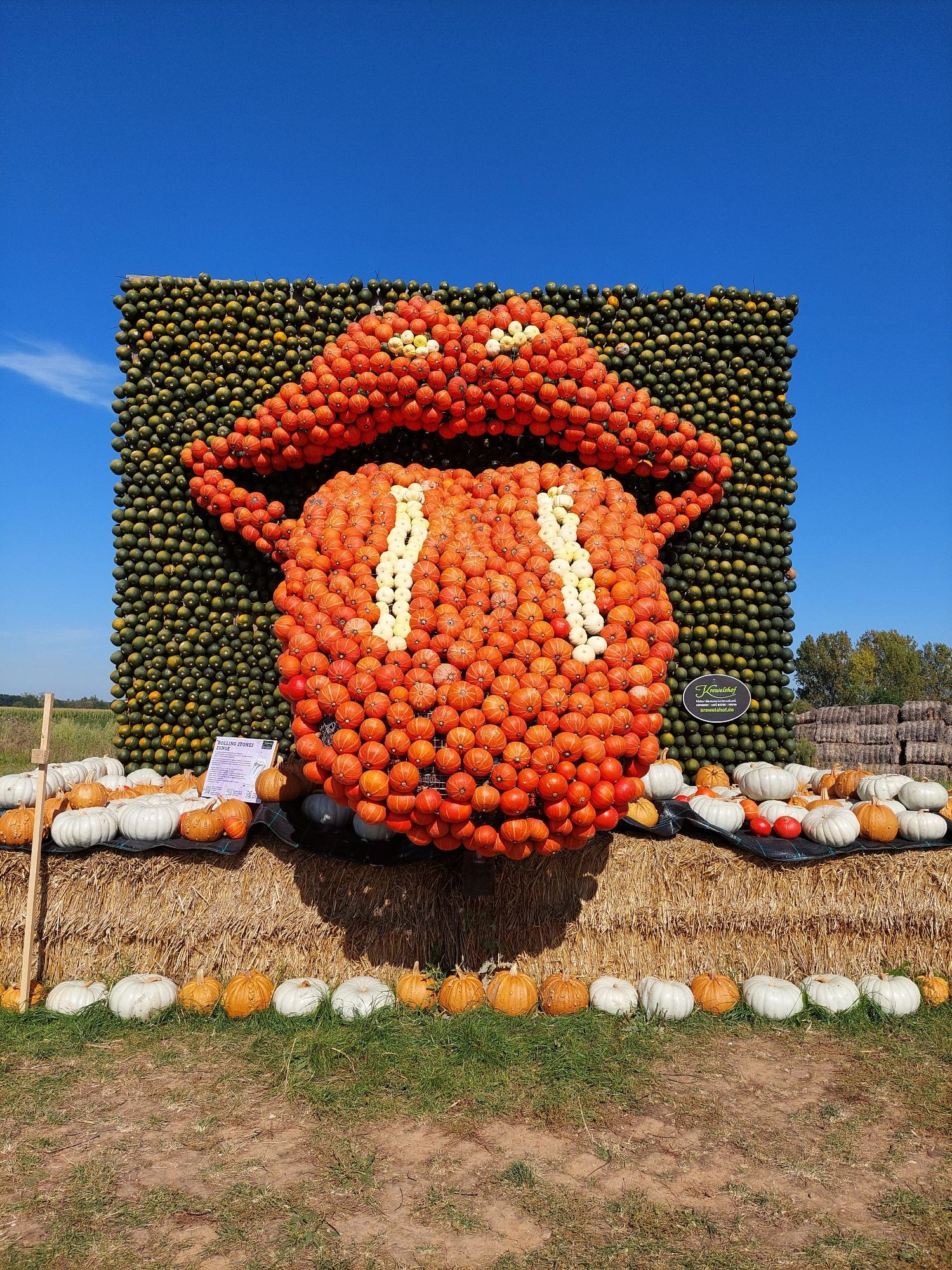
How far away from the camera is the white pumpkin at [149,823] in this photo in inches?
205

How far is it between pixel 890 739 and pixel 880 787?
13.2 meters

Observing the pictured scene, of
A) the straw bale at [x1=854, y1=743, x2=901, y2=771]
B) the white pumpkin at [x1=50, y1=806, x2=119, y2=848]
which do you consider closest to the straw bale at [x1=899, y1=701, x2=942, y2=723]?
the straw bale at [x1=854, y1=743, x2=901, y2=771]

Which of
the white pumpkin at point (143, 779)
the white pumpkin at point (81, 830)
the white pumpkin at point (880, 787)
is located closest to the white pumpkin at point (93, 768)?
the white pumpkin at point (143, 779)

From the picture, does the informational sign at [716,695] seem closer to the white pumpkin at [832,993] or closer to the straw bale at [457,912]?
the straw bale at [457,912]

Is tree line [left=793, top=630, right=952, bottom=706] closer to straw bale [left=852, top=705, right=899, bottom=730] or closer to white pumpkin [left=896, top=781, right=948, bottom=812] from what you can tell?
straw bale [left=852, top=705, right=899, bottom=730]

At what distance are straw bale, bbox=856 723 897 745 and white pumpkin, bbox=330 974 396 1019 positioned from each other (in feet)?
52.4

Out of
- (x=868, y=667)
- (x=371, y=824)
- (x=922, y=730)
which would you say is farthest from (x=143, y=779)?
(x=868, y=667)

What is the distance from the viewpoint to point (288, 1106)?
3914mm

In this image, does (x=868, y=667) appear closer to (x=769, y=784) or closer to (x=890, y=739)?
(x=890, y=739)

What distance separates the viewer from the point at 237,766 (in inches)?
233

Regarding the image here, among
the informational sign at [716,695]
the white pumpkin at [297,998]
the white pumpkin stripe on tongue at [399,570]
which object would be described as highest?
the white pumpkin stripe on tongue at [399,570]

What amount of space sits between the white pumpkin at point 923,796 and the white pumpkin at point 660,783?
1.70m

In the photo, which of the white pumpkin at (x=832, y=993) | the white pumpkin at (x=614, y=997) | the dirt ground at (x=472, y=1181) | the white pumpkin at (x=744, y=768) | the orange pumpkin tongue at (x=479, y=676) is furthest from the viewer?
the white pumpkin at (x=744, y=768)

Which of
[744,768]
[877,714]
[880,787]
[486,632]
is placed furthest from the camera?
[877,714]
